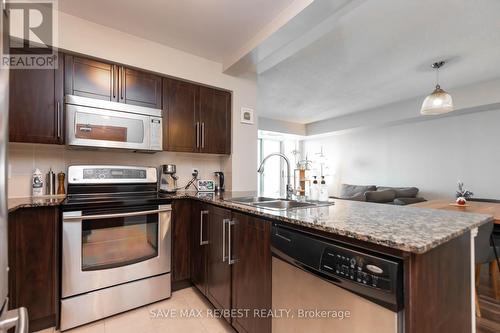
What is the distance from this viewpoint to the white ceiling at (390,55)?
1.96 metres

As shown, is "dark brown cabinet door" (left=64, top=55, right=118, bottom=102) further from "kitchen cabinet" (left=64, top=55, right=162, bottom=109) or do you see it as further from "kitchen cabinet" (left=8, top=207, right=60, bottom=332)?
"kitchen cabinet" (left=8, top=207, right=60, bottom=332)

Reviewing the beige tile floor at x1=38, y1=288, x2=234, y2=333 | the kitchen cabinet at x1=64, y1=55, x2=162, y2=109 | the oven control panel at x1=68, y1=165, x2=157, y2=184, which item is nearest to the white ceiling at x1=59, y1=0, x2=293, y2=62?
the kitchen cabinet at x1=64, y1=55, x2=162, y2=109

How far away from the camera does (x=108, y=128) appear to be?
2.10 m

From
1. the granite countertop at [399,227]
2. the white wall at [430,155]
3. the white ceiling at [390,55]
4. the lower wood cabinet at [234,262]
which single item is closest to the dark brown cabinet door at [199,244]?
the lower wood cabinet at [234,262]

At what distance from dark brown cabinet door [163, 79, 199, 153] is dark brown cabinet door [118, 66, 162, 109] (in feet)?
0.28

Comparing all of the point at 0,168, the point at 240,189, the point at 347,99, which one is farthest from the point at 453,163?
the point at 0,168

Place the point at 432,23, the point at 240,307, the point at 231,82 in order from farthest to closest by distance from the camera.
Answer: the point at 231,82 → the point at 432,23 → the point at 240,307

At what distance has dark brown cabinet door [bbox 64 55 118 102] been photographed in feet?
6.43

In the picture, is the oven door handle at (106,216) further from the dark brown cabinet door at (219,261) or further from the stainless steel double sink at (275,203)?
the stainless steel double sink at (275,203)

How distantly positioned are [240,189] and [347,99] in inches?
110

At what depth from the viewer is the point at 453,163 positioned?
411 cm

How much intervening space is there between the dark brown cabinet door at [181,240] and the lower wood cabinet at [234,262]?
99mm

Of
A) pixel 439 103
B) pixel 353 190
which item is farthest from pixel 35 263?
pixel 353 190

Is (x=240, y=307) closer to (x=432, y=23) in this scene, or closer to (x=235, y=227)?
(x=235, y=227)
